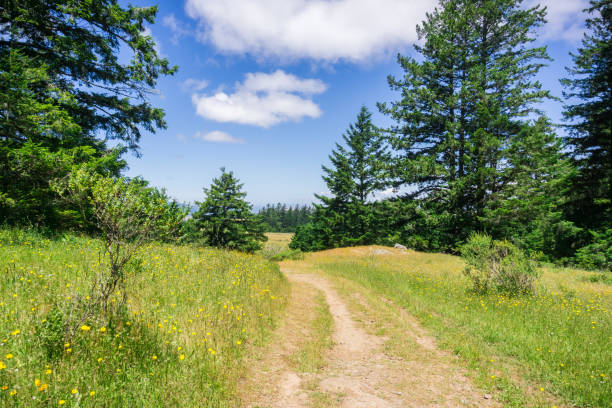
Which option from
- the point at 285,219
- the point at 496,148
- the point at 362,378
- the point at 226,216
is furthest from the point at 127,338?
A: the point at 285,219

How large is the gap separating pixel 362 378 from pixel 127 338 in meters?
3.68

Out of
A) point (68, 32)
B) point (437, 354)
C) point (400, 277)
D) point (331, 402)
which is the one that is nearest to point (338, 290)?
point (400, 277)

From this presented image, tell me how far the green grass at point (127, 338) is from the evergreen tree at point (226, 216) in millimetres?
28492

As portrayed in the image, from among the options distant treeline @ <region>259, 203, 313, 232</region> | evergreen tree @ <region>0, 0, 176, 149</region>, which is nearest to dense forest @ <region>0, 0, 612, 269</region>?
evergreen tree @ <region>0, 0, 176, 149</region>

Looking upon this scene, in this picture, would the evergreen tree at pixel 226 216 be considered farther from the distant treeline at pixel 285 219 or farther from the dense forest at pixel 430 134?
the distant treeline at pixel 285 219

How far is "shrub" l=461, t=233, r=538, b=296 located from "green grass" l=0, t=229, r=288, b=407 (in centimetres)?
791

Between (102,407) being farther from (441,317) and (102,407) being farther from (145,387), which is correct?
(441,317)

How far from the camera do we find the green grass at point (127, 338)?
285 centimetres

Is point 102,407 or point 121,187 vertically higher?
point 121,187

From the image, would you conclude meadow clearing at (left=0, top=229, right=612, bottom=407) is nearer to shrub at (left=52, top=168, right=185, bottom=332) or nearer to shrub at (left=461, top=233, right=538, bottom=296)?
shrub at (left=52, top=168, right=185, bottom=332)

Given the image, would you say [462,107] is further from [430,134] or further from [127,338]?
[127,338]

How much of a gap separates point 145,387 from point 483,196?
2531cm

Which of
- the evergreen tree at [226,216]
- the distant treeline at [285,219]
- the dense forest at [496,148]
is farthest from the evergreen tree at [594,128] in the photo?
the distant treeline at [285,219]

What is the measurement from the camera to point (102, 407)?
9.09 ft
